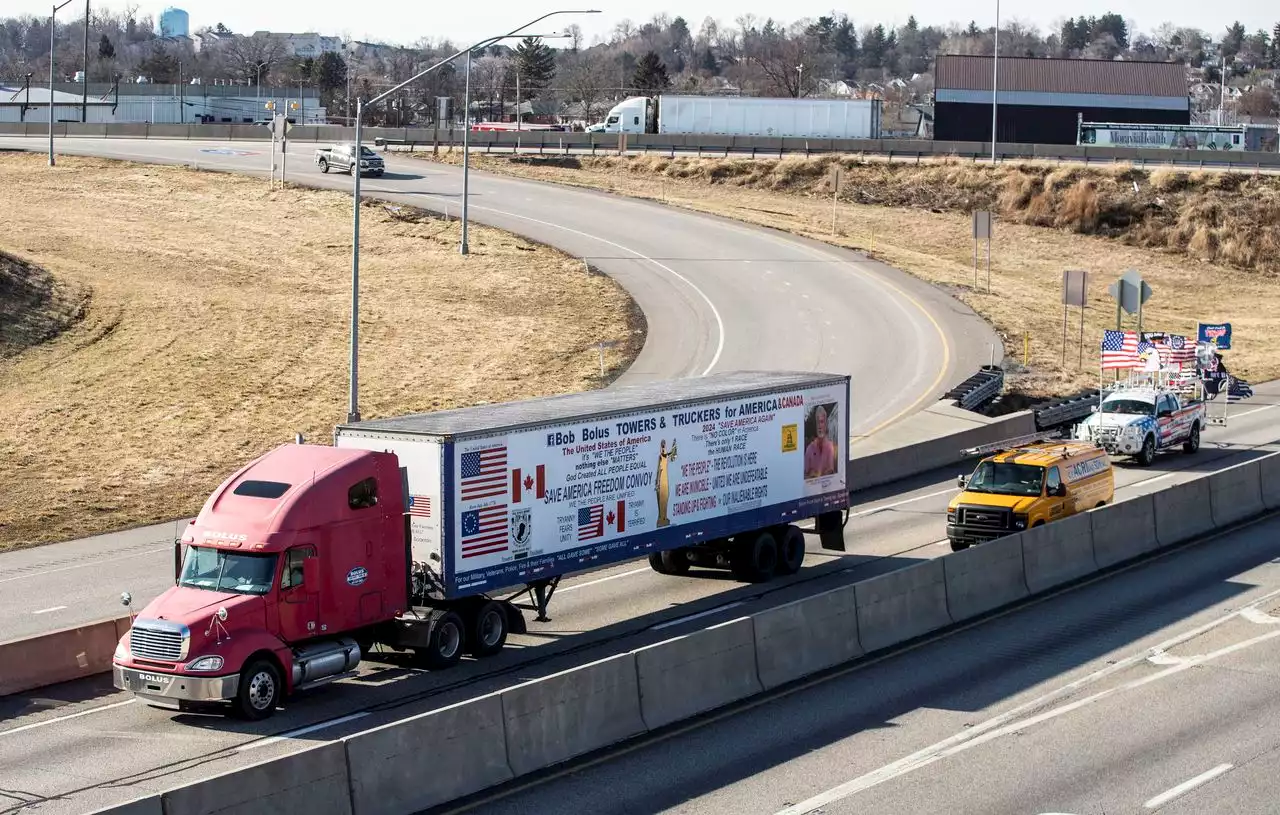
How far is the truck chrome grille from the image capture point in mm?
18062

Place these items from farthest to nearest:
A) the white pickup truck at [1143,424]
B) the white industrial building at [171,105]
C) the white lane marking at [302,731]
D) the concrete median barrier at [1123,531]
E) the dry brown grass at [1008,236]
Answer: the white industrial building at [171,105] → the dry brown grass at [1008,236] → the white pickup truck at [1143,424] → the concrete median barrier at [1123,531] → the white lane marking at [302,731]

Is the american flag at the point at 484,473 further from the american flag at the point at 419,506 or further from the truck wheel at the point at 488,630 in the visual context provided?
the truck wheel at the point at 488,630

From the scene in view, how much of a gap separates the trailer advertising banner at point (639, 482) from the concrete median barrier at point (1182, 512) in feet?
20.3

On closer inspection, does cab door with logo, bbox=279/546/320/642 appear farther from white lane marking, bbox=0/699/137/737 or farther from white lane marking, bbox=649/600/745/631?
white lane marking, bbox=649/600/745/631

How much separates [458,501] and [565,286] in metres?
37.7

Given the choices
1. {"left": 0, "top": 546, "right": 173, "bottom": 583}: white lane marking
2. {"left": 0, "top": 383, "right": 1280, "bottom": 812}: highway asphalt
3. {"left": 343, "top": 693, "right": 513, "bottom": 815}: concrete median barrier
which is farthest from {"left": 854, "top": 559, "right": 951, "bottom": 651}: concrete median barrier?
{"left": 0, "top": 546, "right": 173, "bottom": 583}: white lane marking

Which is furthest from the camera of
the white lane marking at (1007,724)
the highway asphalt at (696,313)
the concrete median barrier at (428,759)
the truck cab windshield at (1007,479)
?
the truck cab windshield at (1007,479)

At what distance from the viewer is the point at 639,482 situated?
23.6 meters

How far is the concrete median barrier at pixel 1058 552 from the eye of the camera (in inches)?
994

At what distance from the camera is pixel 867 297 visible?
191 ft

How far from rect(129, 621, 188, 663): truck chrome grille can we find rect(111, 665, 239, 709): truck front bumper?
0.67 feet

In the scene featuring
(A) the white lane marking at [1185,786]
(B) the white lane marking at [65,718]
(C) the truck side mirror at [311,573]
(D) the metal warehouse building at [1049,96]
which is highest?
(D) the metal warehouse building at [1049,96]

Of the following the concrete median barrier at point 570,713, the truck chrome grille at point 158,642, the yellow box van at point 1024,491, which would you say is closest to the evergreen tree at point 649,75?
the yellow box van at point 1024,491

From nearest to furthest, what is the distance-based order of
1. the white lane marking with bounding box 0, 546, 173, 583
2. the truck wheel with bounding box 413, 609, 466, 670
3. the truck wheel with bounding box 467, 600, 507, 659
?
1. the truck wheel with bounding box 413, 609, 466, 670
2. the truck wheel with bounding box 467, 600, 507, 659
3. the white lane marking with bounding box 0, 546, 173, 583
